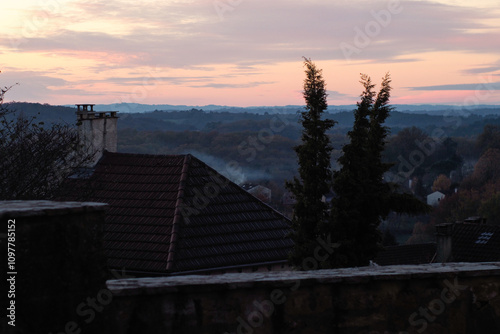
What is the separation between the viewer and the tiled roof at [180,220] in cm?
1777

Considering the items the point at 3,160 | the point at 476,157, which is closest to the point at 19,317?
the point at 3,160

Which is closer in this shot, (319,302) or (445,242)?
(319,302)

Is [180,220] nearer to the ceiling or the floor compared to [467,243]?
nearer to the ceiling

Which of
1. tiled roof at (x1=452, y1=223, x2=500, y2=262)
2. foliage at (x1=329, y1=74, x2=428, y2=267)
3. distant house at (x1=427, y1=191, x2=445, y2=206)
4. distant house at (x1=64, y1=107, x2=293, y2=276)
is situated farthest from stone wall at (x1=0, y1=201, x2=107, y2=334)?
distant house at (x1=427, y1=191, x2=445, y2=206)

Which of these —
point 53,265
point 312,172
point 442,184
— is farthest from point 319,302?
point 442,184

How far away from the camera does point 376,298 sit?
5.30 metres

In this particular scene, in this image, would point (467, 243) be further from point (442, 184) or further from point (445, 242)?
point (442, 184)

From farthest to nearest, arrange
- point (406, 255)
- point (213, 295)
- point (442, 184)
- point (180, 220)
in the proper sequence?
point (442, 184)
point (406, 255)
point (180, 220)
point (213, 295)

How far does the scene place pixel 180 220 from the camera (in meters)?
18.4

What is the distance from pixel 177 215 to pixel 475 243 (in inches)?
673

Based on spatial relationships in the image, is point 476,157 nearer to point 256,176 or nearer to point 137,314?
point 256,176

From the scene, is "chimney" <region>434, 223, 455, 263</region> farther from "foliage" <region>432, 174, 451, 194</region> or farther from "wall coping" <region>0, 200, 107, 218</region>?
"foliage" <region>432, 174, 451, 194</region>

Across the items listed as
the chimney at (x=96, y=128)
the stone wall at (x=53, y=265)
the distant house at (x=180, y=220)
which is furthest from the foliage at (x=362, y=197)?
the stone wall at (x=53, y=265)

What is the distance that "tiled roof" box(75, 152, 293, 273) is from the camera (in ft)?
58.3
